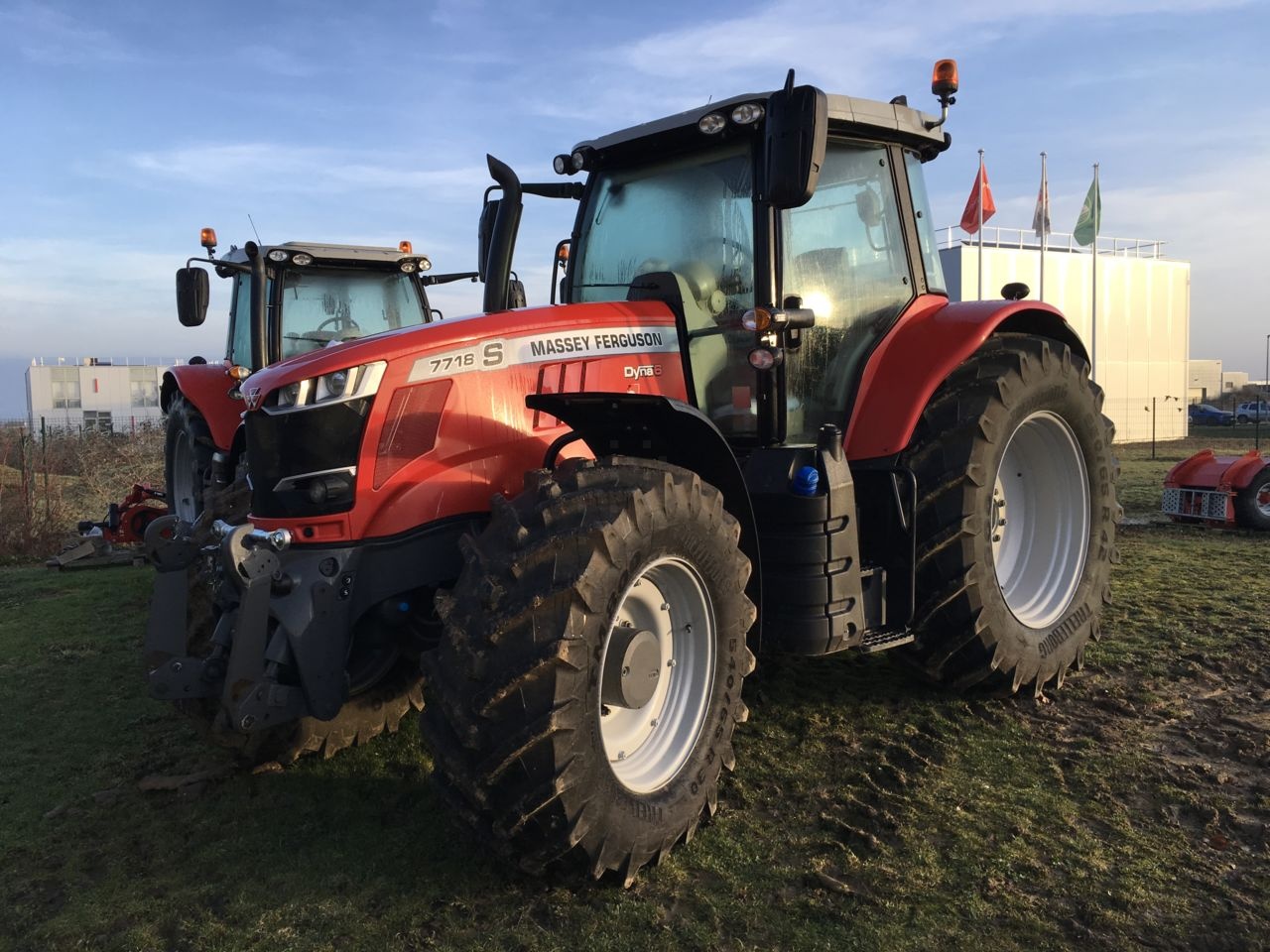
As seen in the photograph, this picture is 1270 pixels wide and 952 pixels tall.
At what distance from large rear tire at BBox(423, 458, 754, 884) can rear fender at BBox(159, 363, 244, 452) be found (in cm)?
519

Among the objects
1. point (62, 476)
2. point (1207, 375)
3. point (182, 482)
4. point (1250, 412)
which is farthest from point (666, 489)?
point (1207, 375)

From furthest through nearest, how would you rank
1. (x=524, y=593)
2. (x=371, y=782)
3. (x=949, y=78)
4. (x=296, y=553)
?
1. (x=949, y=78)
2. (x=371, y=782)
3. (x=296, y=553)
4. (x=524, y=593)

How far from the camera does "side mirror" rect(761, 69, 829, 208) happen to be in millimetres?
3021

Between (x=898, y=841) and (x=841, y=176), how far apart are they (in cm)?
264

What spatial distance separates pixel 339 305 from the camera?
317 inches

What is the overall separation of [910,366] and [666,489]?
5.41ft

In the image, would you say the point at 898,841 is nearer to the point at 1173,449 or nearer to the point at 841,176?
the point at 841,176

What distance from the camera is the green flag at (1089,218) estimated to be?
26.1 meters

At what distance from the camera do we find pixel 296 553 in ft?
9.41

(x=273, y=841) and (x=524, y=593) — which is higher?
(x=524, y=593)

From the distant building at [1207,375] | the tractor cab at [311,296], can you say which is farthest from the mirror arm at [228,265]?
the distant building at [1207,375]

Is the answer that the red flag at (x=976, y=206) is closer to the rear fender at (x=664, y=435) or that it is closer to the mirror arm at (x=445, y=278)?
the mirror arm at (x=445, y=278)

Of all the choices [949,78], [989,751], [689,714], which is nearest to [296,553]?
[689,714]

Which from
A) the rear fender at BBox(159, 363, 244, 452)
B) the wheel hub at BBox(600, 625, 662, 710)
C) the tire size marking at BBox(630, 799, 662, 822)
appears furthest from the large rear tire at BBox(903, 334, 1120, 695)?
the rear fender at BBox(159, 363, 244, 452)
